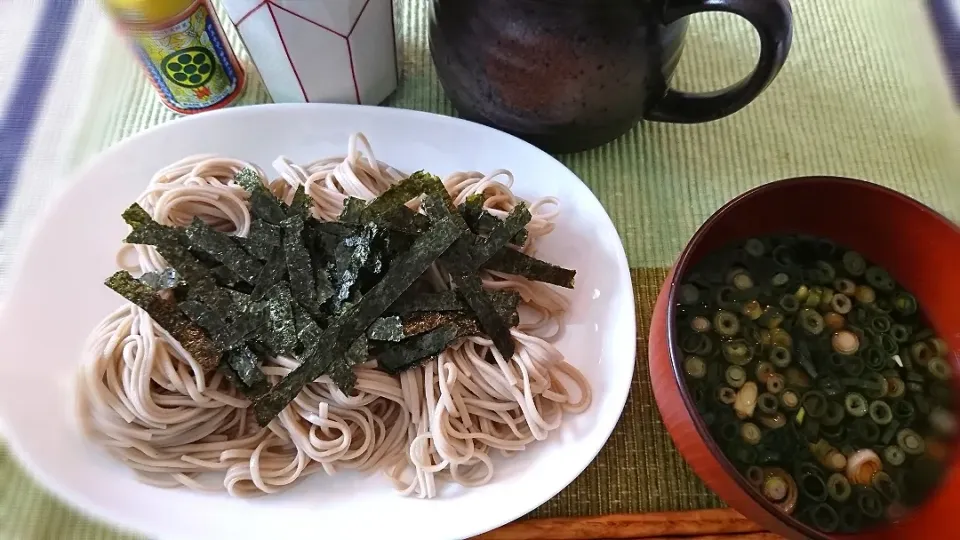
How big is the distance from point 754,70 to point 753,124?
0.85ft

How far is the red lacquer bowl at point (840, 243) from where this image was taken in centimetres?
73

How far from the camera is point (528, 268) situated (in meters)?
0.93

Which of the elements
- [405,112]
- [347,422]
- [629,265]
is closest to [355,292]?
[347,422]

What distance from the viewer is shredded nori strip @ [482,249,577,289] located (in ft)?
3.05

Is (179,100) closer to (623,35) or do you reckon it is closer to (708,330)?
(623,35)

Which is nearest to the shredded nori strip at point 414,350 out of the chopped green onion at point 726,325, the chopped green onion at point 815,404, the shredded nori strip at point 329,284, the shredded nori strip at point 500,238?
the shredded nori strip at point 329,284

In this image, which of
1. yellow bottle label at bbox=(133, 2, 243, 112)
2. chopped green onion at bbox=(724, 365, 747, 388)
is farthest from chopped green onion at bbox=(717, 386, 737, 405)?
yellow bottle label at bbox=(133, 2, 243, 112)

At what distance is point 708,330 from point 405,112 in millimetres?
535

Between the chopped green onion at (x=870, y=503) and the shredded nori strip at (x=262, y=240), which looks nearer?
the chopped green onion at (x=870, y=503)

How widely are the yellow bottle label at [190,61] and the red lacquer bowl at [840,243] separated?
751mm

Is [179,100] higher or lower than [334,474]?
higher

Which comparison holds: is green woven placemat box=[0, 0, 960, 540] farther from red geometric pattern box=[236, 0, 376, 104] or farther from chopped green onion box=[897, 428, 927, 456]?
chopped green onion box=[897, 428, 927, 456]

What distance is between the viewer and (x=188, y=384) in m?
0.87

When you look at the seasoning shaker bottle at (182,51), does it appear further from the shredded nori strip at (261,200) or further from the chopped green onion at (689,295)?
the chopped green onion at (689,295)
